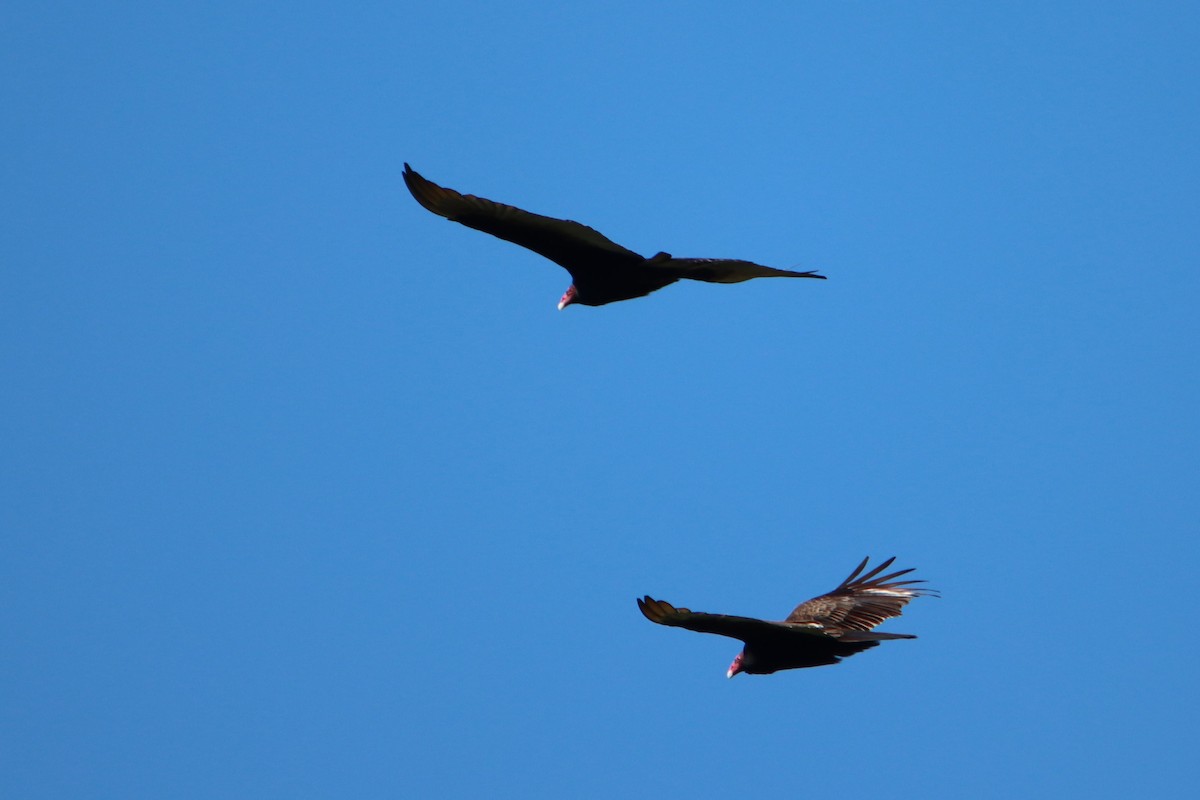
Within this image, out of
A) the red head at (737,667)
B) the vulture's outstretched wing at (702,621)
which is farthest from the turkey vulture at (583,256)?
the red head at (737,667)

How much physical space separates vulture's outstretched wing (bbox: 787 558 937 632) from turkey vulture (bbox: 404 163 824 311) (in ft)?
11.9

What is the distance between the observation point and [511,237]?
34.0 ft

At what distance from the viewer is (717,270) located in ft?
34.1

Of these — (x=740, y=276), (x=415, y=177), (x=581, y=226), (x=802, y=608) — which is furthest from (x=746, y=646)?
(x=415, y=177)

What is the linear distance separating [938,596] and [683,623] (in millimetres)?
4421

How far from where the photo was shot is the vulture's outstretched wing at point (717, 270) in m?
10.2

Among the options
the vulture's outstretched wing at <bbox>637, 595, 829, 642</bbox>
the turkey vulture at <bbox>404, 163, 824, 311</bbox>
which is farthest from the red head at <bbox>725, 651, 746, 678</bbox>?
the turkey vulture at <bbox>404, 163, 824, 311</bbox>

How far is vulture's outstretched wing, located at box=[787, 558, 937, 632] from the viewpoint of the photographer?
1251 centimetres

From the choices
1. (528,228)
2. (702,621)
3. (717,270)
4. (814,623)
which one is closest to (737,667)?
(814,623)

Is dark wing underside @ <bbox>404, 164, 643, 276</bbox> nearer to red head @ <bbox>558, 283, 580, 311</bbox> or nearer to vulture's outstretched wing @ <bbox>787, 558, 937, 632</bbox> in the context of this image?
red head @ <bbox>558, 283, 580, 311</bbox>

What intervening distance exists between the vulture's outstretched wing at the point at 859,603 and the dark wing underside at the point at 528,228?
4032mm

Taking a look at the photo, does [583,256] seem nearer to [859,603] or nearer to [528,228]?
[528,228]

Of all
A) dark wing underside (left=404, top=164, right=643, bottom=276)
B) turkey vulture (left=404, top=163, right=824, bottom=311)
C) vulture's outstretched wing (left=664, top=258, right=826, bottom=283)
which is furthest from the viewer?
vulture's outstretched wing (left=664, top=258, right=826, bottom=283)

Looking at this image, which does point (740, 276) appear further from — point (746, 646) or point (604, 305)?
point (746, 646)
